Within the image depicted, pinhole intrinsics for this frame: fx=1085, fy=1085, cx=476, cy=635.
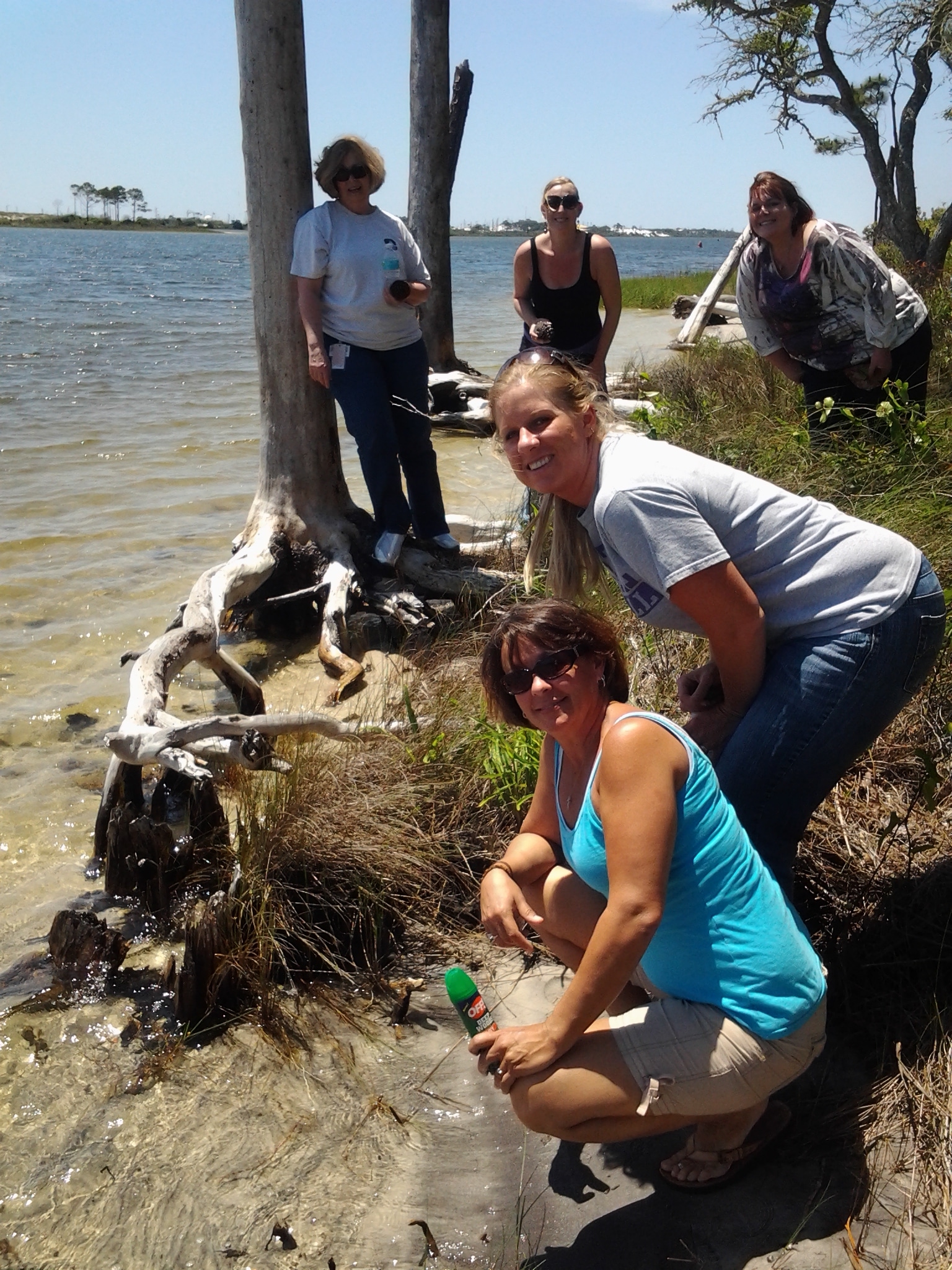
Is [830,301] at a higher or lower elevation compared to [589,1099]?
higher

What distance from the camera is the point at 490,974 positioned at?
293 cm

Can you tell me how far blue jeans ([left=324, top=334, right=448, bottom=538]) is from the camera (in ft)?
16.9

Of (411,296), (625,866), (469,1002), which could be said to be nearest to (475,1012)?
(469,1002)

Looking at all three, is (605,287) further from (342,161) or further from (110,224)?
(110,224)

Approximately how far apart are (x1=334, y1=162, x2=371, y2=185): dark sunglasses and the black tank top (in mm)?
1068

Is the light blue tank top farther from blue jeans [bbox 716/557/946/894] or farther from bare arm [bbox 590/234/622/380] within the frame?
bare arm [bbox 590/234/622/380]

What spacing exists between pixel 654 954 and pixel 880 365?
3397mm

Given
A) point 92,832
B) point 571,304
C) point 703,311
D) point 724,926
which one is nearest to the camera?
point 724,926

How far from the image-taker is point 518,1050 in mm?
2037

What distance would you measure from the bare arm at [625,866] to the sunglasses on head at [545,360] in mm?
871

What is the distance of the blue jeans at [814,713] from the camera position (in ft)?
7.30

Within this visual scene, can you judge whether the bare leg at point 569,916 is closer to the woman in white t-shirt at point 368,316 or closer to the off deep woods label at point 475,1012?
the off deep woods label at point 475,1012

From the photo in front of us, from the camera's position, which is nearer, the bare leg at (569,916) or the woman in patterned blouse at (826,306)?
the bare leg at (569,916)

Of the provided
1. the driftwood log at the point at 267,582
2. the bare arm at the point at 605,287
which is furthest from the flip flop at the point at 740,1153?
the bare arm at the point at 605,287
